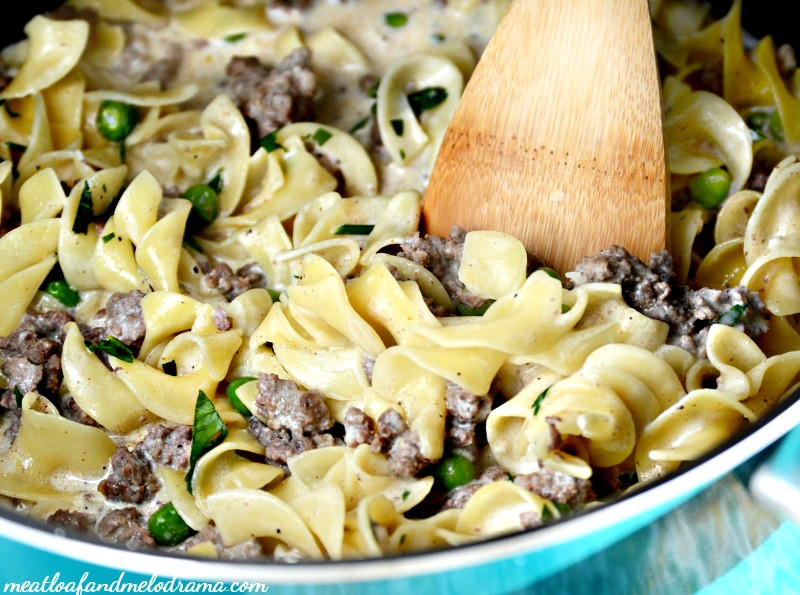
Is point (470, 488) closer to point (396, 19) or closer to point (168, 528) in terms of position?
point (168, 528)

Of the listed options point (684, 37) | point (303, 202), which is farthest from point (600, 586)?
point (684, 37)

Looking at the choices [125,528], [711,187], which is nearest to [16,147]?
[125,528]

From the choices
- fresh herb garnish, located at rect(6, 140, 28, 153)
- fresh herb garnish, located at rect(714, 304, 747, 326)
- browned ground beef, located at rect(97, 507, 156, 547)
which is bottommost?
browned ground beef, located at rect(97, 507, 156, 547)

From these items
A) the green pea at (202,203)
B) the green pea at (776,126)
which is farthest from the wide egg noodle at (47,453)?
the green pea at (776,126)

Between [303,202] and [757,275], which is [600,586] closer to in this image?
[757,275]

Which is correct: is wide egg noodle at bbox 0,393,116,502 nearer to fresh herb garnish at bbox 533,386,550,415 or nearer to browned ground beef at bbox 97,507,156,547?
browned ground beef at bbox 97,507,156,547

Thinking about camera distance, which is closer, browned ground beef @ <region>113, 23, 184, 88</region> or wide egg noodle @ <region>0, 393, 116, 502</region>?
wide egg noodle @ <region>0, 393, 116, 502</region>

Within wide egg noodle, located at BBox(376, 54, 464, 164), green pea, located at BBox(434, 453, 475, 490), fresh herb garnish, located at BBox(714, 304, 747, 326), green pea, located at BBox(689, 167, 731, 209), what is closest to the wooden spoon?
fresh herb garnish, located at BBox(714, 304, 747, 326)
